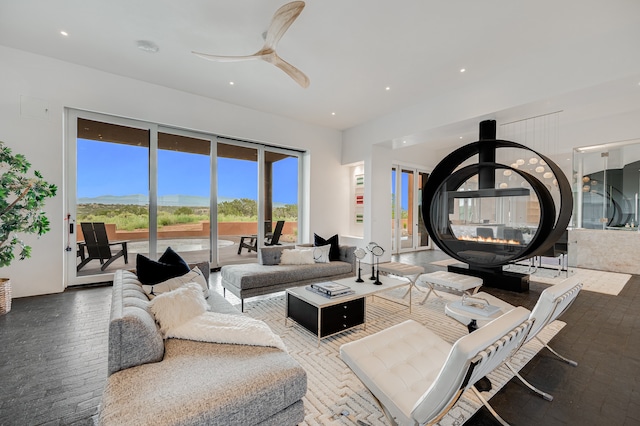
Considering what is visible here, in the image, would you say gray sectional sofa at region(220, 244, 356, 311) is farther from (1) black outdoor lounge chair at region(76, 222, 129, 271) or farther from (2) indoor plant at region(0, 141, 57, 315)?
(1) black outdoor lounge chair at region(76, 222, 129, 271)

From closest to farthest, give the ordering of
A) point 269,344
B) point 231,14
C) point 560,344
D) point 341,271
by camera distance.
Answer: point 269,344 < point 560,344 < point 231,14 < point 341,271

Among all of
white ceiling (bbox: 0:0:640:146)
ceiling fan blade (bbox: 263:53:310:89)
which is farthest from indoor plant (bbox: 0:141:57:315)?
ceiling fan blade (bbox: 263:53:310:89)

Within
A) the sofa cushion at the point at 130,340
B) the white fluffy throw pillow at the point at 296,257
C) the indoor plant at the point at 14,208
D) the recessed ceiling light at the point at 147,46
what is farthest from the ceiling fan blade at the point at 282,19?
the indoor plant at the point at 14,208

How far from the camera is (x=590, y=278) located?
17.3 feet

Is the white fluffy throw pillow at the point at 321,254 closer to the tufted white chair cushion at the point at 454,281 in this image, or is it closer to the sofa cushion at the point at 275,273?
the sofa cushion at the point at 275,273

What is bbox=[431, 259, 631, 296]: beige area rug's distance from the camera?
4.58 meters

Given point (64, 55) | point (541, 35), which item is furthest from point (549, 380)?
point (64, 55)

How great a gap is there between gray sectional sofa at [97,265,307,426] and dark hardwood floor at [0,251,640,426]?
2.54 ft

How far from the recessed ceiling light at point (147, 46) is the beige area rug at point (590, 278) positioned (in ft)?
23.9

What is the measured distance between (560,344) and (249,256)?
17.9 ft

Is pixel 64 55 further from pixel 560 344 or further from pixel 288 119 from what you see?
pixel 560 344

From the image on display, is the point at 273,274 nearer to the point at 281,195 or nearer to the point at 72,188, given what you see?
the point at 281,195

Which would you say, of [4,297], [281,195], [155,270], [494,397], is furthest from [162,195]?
[494,397]

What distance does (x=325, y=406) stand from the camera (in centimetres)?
179
